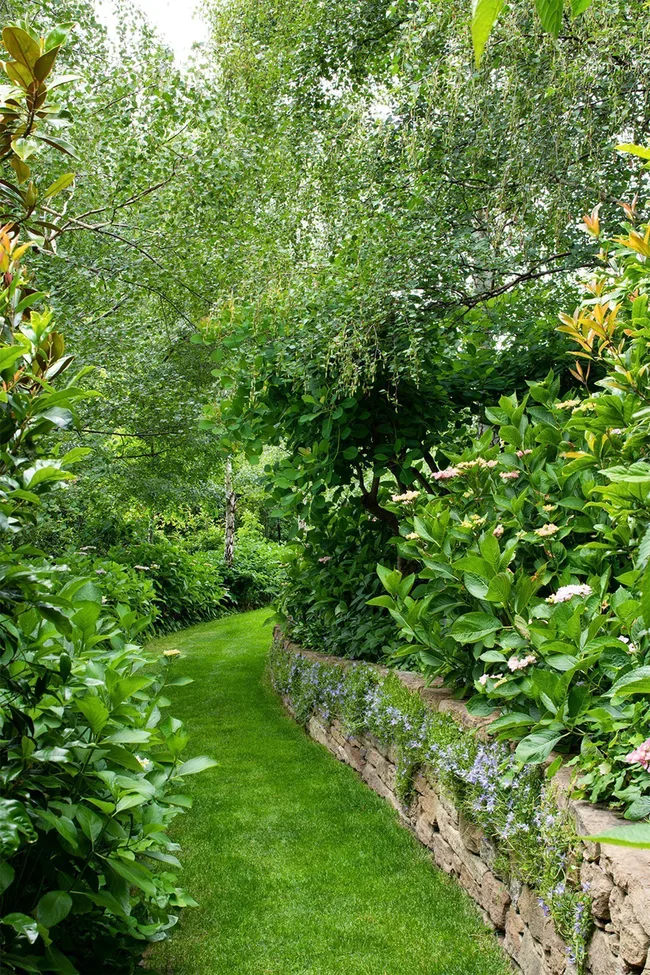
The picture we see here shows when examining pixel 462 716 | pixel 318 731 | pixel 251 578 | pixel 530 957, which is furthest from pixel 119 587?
pixel 251 578

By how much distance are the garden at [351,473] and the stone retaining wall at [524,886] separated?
2cm

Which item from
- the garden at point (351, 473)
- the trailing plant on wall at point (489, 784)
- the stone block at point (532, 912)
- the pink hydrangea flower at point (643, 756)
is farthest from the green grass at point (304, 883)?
the pink hydrangea flower at point (643, 756)

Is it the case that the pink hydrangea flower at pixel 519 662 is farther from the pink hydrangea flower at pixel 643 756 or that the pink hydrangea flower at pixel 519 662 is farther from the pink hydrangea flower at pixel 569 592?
the pink hydrangea flower at pixel 643 756

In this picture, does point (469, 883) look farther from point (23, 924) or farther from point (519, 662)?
point (23, 924)

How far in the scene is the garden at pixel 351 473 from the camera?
2107 mm

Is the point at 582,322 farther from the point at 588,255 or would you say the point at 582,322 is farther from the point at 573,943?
the point at 573,943

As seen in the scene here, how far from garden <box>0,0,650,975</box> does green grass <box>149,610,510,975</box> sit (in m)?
0.02

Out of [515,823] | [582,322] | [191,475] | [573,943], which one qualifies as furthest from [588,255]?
[191,475]

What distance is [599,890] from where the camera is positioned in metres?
2.12

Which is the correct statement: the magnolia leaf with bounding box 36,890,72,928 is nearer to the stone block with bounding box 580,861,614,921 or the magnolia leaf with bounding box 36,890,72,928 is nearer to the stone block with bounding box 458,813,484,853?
the stone block with bounding box 580,861,614,921

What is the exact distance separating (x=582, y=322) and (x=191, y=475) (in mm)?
7237

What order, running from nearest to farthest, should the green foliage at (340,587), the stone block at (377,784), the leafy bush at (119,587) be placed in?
the stone block at (377,784) < the green foliage at (340,587) < the leafy bush at (119,587)

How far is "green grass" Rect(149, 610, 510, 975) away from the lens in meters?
2.85

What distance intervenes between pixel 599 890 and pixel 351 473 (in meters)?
3.79
